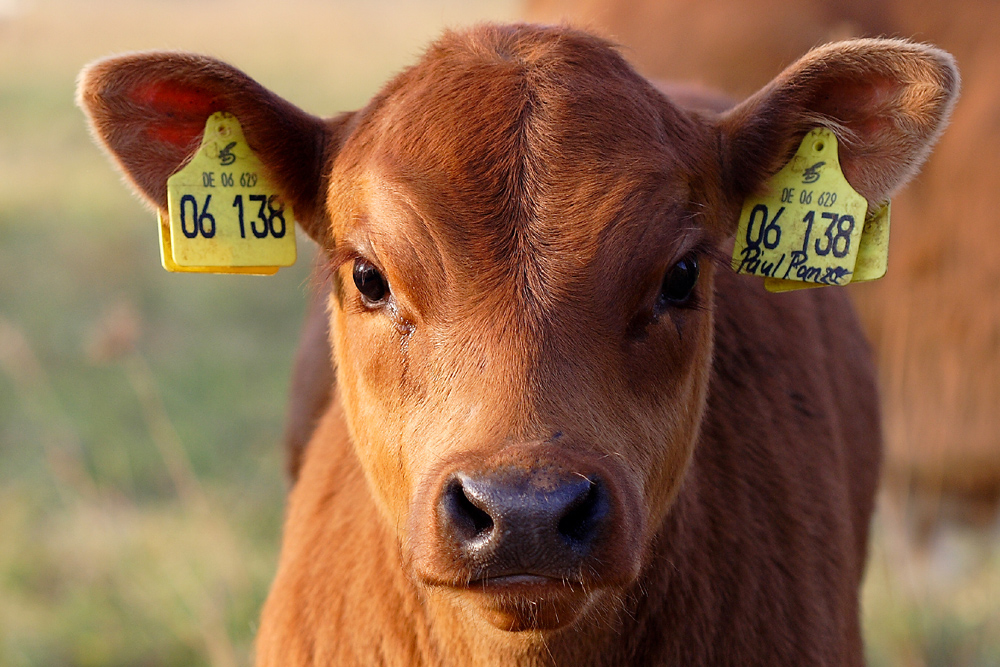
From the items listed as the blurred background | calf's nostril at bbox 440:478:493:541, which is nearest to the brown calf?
calf's nostril at bbox 440:478:493:541

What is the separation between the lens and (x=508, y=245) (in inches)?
99.0

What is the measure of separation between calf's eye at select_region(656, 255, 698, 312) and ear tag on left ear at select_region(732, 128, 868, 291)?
36cm

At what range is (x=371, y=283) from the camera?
2781 mm

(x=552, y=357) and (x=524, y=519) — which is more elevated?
(x=552, y=357)

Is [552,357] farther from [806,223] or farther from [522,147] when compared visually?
[806,223]

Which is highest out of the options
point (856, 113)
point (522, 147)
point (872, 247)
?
point (856, 113)

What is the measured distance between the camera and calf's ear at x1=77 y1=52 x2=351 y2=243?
2867mm

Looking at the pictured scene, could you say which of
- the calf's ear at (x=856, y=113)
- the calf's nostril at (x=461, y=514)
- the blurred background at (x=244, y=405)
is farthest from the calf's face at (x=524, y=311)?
the blurred background at (x=244, y=405)

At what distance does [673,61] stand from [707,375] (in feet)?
13.4

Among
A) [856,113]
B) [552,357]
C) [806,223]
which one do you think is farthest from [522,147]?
[856,113]

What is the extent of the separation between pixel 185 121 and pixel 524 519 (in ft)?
5.15

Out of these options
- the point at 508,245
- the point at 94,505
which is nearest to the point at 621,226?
the point at 508,245

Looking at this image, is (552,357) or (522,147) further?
(522,147)

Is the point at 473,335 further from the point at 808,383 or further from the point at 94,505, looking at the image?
the point at 94,505
